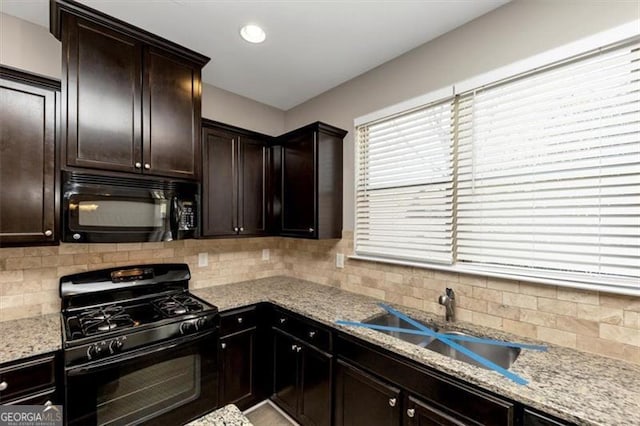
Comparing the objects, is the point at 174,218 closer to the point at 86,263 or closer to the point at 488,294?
the point at 86,263

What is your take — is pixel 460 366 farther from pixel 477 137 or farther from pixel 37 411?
pixel 37 411

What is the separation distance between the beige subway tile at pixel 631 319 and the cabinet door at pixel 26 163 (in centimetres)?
296

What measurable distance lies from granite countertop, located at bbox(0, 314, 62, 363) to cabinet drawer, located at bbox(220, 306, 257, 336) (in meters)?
0.91

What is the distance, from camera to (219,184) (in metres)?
2.46

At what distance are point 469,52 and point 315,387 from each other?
97.1 inches

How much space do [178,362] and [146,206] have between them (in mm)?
1044

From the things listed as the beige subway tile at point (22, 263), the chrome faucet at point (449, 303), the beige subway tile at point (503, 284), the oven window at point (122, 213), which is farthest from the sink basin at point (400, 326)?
the beige subway tile at point (22, 263)

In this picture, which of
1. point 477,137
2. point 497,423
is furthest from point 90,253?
point 477,137

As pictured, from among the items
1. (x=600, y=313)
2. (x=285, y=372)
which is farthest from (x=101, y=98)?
(x=600, y=313)

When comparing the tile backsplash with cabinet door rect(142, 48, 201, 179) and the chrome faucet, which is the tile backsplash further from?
cabinet door rect(142, 48, 201, 179)

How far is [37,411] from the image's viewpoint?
140 cm

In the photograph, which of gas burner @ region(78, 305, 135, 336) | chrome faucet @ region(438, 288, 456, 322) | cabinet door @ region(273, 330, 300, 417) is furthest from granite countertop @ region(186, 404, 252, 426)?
chrome faucet @ region(438, 288, 456, 322)

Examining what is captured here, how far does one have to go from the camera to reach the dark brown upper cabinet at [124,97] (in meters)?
1.64

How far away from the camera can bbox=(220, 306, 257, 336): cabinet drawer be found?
2113 millimetres
